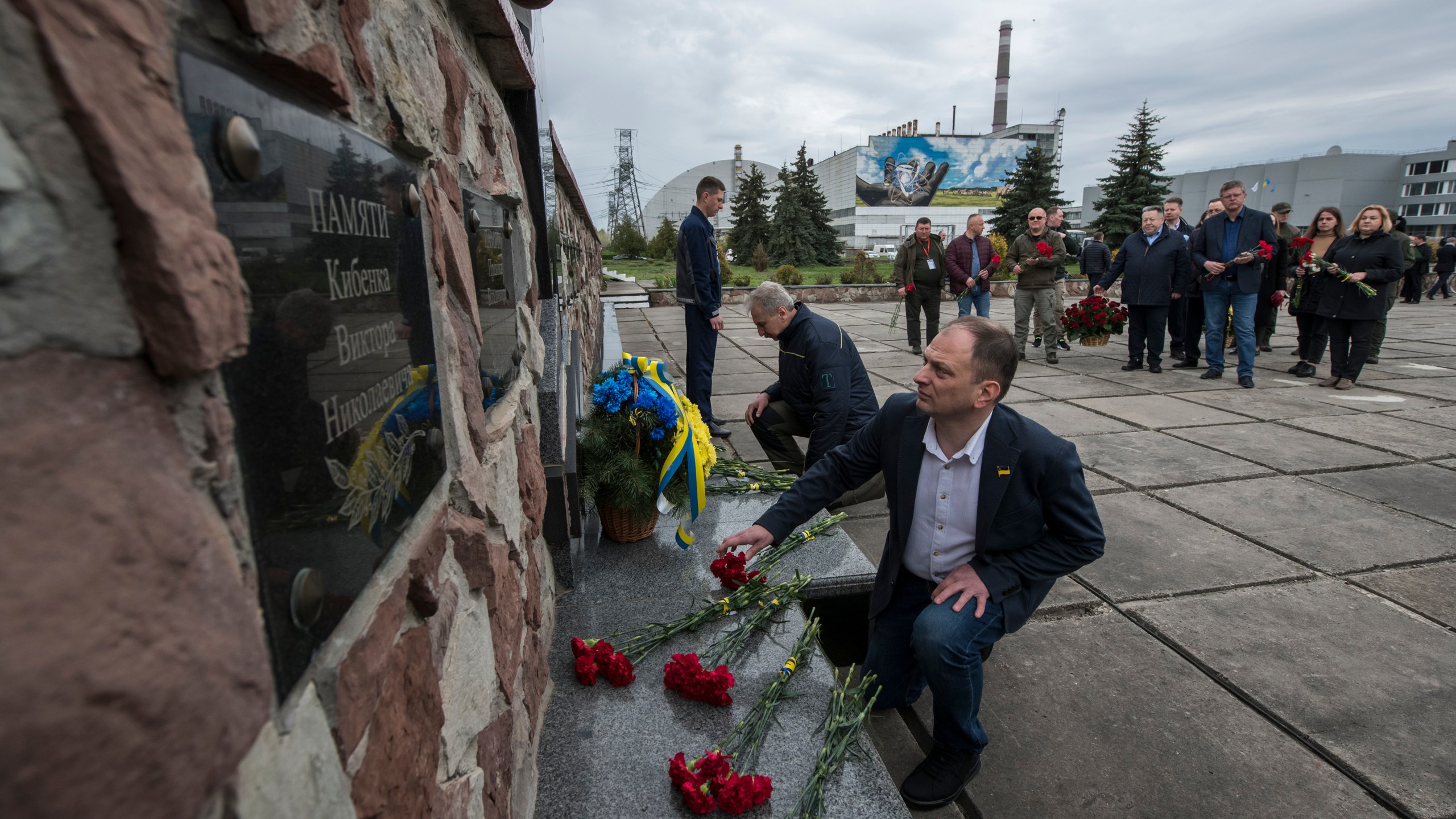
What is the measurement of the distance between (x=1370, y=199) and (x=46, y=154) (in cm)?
6941

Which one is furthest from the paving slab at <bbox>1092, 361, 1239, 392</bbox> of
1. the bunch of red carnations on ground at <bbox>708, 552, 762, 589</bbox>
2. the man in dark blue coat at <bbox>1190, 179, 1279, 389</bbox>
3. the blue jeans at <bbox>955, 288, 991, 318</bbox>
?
the bunch of red carnations on ground at <bbox>708, 552, 762, 589</bbox>

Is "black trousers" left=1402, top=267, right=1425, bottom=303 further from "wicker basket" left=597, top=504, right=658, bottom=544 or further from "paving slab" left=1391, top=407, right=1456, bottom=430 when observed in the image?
"wicker basket" left=597, top=504, right=658, bottom=544

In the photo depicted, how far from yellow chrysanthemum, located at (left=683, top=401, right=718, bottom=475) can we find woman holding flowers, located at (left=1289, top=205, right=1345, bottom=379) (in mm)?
7218

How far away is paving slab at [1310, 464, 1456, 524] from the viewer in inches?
169

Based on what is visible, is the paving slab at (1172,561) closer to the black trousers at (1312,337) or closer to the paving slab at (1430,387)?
the paving slab at (1430,387)

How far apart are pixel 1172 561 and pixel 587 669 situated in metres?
2.97

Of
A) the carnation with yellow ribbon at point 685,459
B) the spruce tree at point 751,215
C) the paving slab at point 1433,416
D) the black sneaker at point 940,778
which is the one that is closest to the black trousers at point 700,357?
the carnation with yellow ribbon at point 685,459

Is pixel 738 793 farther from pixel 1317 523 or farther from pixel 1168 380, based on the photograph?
pixel 1168 380

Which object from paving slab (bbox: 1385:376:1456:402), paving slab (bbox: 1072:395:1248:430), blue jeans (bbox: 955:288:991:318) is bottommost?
paving slab (bbox: 1072:395:1248:430)

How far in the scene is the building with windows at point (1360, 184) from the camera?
5034cm

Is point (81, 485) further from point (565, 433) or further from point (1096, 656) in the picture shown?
point (1096, 656)

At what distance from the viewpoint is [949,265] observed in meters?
9.59

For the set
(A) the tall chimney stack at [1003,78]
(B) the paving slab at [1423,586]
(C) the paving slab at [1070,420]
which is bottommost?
(B) the paving slab at [1423,586]

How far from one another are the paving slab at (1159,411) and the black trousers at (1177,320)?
6.77 ft
